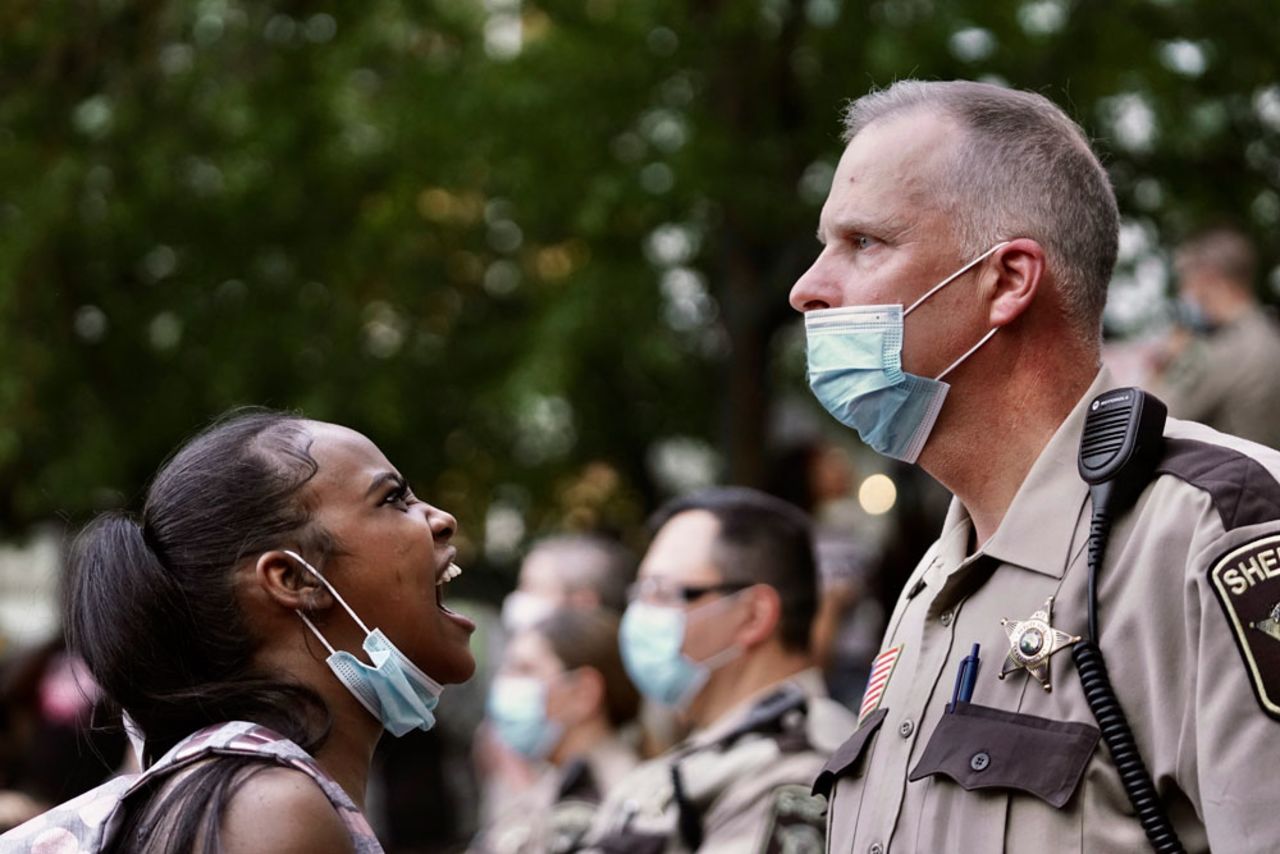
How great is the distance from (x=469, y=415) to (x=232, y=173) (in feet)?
8.30

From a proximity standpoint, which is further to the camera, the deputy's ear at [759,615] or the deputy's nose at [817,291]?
the deputy's ear at [759,615]

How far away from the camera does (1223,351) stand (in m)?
8.07

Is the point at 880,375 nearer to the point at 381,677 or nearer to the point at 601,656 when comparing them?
the point at 381,677

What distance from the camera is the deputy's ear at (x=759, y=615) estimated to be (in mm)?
6043

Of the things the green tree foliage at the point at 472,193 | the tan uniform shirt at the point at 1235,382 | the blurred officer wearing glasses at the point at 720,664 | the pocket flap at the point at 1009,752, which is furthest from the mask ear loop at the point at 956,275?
the green tree foliage at the point at 472,193

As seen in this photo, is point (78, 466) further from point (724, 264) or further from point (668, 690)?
point (668, 690)

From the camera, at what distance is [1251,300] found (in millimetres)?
8562

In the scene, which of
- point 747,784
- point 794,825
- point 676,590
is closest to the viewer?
point 794,825

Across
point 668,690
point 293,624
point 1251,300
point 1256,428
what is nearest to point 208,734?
point 293,624

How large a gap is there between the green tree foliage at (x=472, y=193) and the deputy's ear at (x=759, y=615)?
455 cm

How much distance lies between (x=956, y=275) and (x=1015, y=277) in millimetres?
106

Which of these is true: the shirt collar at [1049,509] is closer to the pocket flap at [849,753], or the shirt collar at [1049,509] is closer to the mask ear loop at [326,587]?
the pocket flap at [849,753]

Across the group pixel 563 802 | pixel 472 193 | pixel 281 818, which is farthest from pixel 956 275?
pixel 472 193

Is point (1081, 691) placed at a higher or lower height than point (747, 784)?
higher
